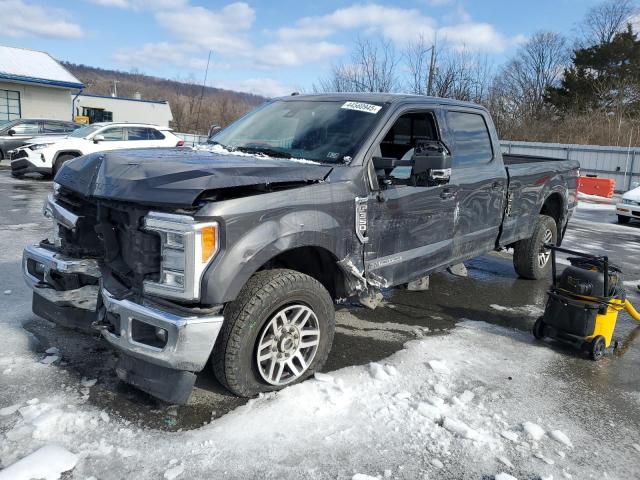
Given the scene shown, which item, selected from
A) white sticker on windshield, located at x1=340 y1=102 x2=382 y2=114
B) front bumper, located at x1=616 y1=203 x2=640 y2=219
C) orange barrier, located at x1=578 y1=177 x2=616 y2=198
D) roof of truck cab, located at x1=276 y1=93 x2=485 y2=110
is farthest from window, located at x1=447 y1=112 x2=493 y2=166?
orange barrier, located at x1=578 y1=177 x2=616 y2=198

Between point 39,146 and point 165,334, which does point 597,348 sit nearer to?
point 165,334

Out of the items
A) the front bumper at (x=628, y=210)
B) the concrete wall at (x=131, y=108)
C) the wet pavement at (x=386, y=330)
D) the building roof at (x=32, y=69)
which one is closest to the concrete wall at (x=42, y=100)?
the building roof at (x=32, y=69)

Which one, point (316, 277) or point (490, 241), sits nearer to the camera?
point (316, 277)

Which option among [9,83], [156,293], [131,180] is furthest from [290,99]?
[9,83]

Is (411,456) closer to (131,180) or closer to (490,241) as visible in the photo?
(131,180)

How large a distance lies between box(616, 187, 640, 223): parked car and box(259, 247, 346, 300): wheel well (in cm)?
1186

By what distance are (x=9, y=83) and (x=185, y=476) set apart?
91.3ft

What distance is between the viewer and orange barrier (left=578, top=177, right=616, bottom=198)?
19359mm

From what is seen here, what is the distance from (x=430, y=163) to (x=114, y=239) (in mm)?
2096

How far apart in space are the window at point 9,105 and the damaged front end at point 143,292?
85.2 ft

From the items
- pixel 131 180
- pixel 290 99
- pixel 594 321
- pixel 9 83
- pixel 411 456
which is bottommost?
pixel 411 456

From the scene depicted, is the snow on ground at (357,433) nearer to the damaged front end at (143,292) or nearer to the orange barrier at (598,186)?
the damaged front end at (143,292)

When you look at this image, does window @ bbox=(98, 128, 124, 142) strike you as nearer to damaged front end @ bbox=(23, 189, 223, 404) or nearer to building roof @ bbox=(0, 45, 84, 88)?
damaged front end @ bbox=(23, 189, 223, 404)

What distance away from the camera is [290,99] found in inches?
185
